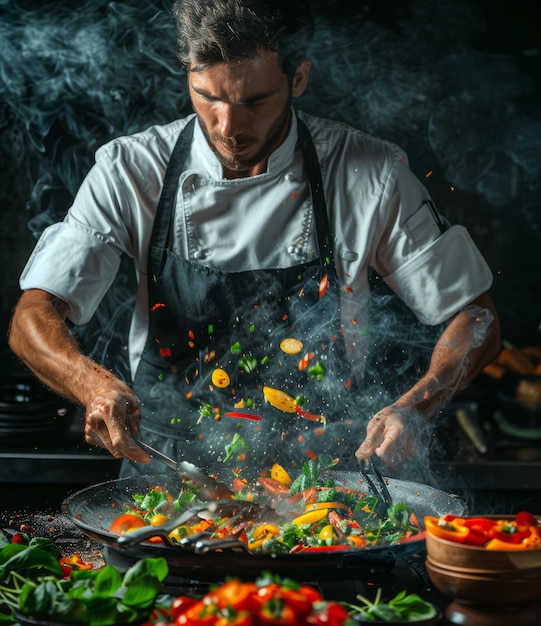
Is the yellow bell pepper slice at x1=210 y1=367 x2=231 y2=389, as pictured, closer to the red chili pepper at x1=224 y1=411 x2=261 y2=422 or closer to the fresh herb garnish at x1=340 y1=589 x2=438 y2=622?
the red chili pepper at x1=224 y1=411 x2=261 y2=422

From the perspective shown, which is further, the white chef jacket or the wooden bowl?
the white chef jacket

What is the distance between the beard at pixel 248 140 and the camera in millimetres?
2383

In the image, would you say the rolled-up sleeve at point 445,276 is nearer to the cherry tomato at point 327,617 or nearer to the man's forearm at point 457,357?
the man's forearm at point 457,357

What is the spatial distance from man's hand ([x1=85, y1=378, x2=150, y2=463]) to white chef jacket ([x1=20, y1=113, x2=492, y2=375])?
628 mm

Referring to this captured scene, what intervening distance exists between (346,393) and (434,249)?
1.71 ft

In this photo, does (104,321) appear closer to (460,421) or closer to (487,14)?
(460,421)

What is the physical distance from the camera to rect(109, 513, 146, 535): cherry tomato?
1542mm

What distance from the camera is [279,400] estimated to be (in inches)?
91.0

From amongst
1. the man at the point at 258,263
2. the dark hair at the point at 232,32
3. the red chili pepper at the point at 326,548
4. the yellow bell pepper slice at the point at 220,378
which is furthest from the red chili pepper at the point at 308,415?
the dark hair at the point at 232,32

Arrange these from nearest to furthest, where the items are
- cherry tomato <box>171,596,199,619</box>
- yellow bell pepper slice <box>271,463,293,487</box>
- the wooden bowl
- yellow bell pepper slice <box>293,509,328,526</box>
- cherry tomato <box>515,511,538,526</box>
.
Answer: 1. cherry tomato <box>171,596,199,619</box>
2. the wooden bowl
3. cherry tomato <box>515,511,538,526</box>
4. yellow bell pepper slice <box>293,509,328,526</box>
5. yellow bell pepper slice <box>271,463,293,487</box>

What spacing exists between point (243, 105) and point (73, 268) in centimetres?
67

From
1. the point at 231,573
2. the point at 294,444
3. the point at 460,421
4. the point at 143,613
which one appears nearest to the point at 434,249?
the point at 294,444

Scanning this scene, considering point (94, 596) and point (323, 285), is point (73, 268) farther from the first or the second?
point (94, 596)

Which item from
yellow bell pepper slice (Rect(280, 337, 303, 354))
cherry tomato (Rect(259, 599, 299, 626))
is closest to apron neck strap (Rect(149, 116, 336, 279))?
yellow bell pepper slice (Rect(280, 337, 303, 354))
